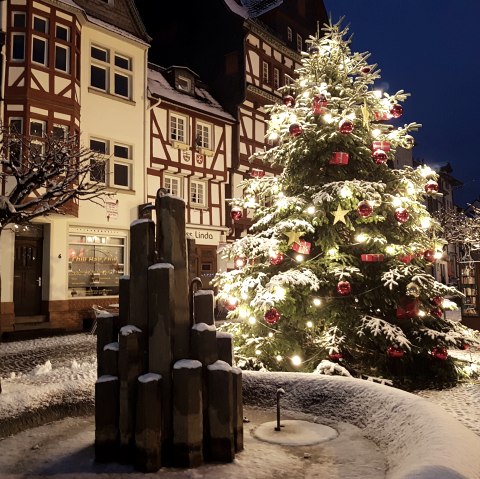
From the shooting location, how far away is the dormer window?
2266 cm

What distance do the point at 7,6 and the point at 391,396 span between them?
669 inches

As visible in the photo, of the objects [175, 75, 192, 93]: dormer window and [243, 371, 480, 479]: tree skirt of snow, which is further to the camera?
[175, 75, 192, 93]: dormer window

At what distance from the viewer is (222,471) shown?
3393 millimetres

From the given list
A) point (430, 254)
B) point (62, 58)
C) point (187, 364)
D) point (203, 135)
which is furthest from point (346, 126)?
point (203, 135)

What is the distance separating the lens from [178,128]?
71.2ft

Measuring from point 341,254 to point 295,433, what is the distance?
12.6ft

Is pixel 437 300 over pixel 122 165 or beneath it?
beneath

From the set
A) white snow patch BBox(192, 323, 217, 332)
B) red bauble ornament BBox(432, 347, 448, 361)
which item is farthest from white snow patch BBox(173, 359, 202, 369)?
red bauble ornament BBox(432, 347, 448, 361)

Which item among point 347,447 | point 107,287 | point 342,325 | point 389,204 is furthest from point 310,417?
point 107,287

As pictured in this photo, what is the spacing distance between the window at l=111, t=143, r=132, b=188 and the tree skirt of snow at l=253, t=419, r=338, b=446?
1548 cm

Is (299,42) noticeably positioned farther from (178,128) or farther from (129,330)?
(129,330)

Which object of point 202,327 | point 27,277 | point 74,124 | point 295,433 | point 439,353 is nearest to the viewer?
point 202,327

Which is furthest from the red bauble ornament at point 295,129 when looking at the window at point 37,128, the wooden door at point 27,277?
the wooden door at point 27,277

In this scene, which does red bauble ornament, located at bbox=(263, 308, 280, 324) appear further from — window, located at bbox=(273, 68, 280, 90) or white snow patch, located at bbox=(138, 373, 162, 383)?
window, located at bbox=(273, 68, 280, 90)
